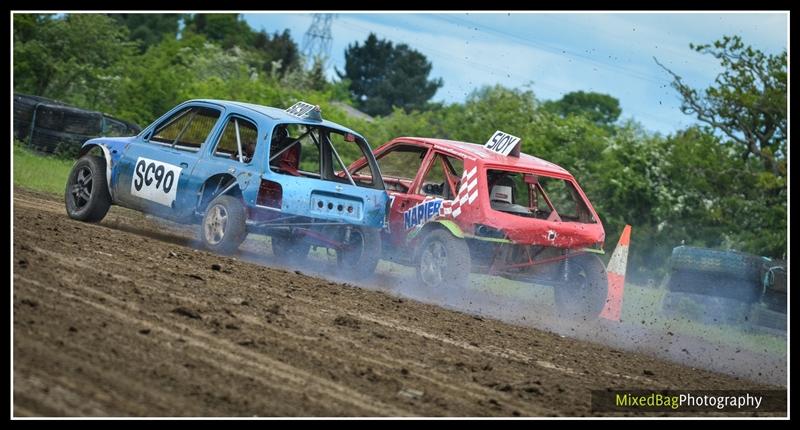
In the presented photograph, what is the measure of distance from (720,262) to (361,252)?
14.5 ft

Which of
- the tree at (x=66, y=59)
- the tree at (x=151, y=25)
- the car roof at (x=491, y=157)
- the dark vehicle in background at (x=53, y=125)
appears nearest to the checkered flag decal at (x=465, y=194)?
the car roof at (x=491, y=157)

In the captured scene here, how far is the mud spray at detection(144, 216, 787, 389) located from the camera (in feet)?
37.6

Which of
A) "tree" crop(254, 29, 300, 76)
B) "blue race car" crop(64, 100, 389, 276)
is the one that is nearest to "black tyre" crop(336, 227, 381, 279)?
"blue race car" crop(64, 100, 389, 276)

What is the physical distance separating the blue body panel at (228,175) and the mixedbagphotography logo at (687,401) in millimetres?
4762

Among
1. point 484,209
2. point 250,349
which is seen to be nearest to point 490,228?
point 484,209

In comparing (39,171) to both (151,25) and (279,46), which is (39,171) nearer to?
(279,46)

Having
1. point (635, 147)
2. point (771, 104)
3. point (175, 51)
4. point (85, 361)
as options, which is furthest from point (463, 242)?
point (175, 51)

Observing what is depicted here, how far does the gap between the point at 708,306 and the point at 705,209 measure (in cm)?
1132

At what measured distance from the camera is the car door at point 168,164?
1269 centimetres

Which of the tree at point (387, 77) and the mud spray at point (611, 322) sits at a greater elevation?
the tree at point (387, 77)

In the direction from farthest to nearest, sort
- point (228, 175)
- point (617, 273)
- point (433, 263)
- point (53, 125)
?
point (53, 125) < point (617, 273) < point (433, 263) < point (228, 175)

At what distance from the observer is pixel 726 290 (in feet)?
46.4

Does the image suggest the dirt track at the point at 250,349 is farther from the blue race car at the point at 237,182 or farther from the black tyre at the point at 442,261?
the black tyre at the point at 442,261

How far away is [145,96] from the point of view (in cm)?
2784
